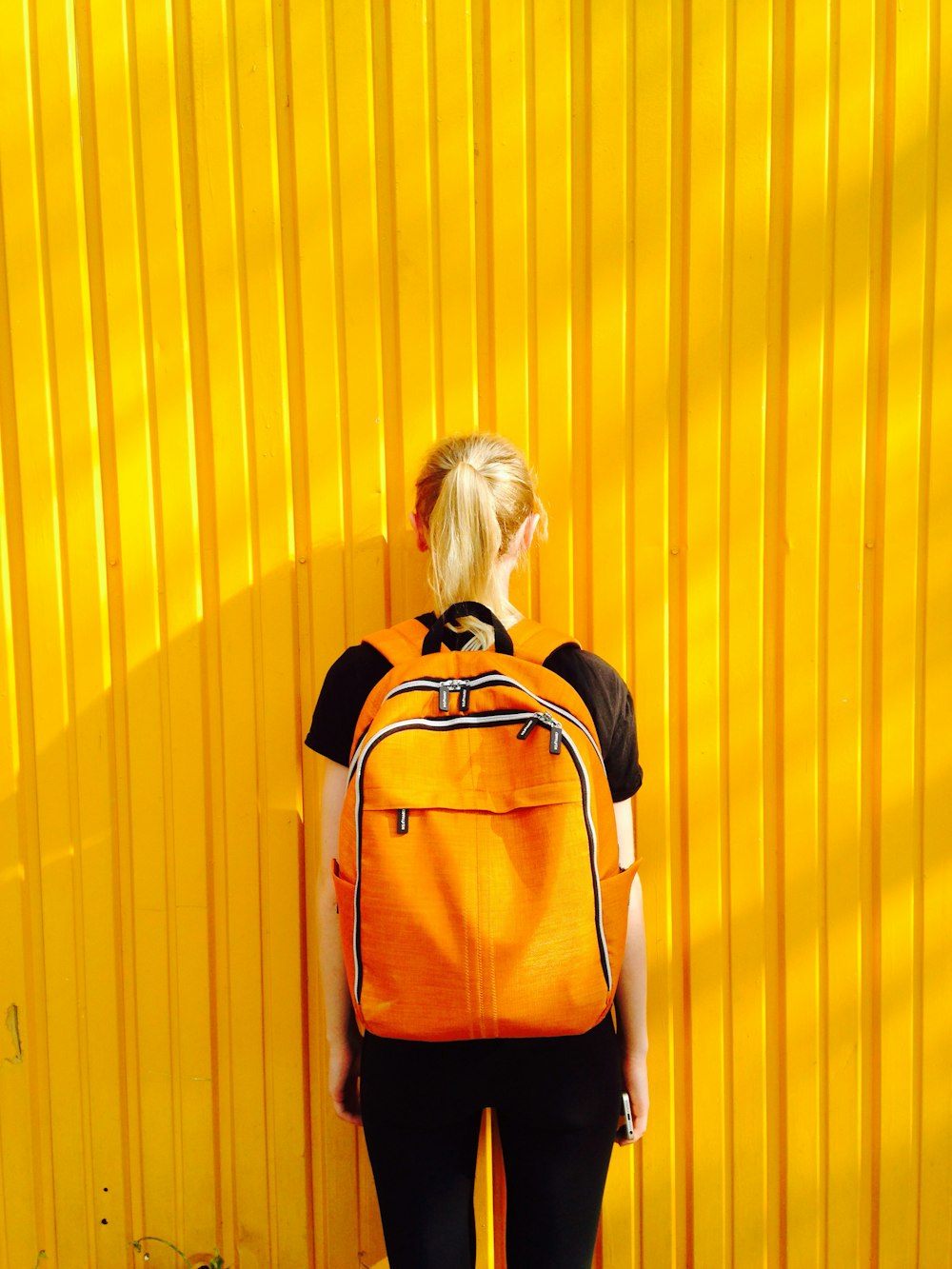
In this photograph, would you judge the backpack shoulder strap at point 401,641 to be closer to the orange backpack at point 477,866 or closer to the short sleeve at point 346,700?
the short sleeve at point 346,700

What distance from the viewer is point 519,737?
160cm

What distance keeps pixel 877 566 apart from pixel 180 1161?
2.17 metres

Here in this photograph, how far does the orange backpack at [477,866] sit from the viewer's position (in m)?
1.54

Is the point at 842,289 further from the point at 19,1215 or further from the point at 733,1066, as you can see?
the point at 19,1215

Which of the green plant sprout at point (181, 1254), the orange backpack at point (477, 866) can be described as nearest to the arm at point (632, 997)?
the orange backpack at point (477, 866)

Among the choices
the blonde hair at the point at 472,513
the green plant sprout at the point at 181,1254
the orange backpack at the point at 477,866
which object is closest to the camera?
the orange backpack at the point at 477,866

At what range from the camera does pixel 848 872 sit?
220 cm

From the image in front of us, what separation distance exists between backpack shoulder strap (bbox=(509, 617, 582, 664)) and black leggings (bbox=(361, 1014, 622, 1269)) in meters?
0.67

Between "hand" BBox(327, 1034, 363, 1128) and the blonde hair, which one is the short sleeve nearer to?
the blonde hair

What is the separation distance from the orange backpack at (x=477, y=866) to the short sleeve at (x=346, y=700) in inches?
5.4

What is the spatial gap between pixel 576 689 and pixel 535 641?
126 mm

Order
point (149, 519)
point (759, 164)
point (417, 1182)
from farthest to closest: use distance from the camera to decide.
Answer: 1. point (149, 519)
2. point (759, 164)
3. point (417, 1182)

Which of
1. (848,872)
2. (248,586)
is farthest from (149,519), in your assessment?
(848,872)

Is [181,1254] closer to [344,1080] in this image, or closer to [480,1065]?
[344,1080]
